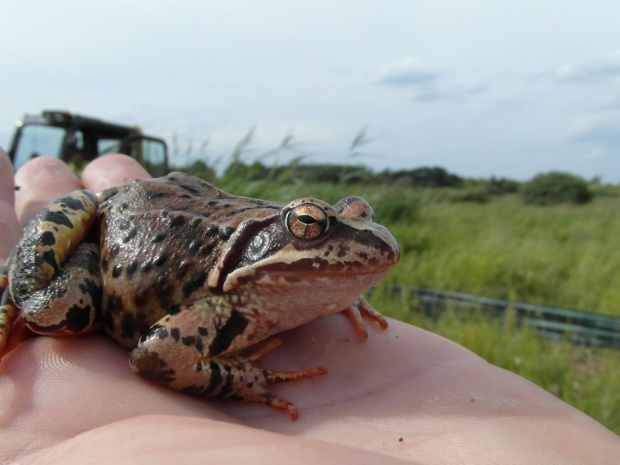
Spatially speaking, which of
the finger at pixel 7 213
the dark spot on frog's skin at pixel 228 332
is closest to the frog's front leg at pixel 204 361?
the dark spot on frog's skin at pixel 228 332

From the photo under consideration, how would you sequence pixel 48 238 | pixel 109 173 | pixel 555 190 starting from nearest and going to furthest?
pixel 48 238, pixel 109 173, pixel 555 190

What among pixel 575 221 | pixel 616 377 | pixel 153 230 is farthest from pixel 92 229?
pixel 575 221

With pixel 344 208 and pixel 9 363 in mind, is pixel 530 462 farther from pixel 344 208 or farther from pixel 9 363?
pixel 9 363

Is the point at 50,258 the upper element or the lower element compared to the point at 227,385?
upper

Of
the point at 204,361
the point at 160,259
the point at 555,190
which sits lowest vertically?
the point at 204,361

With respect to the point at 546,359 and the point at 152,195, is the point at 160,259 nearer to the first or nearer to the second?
the point at 152,195

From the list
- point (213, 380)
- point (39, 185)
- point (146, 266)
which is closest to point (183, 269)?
point (146, 266)

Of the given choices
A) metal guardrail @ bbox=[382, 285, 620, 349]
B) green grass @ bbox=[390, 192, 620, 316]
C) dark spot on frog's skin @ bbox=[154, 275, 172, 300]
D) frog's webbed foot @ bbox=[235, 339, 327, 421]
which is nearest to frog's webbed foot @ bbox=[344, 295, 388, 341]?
frog's webbed foot @ bbox=[235, 339, 327, 421]
